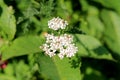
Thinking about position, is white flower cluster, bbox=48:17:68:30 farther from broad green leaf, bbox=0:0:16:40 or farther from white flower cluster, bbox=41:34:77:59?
broad green leaf, bbox=0:0:16:40

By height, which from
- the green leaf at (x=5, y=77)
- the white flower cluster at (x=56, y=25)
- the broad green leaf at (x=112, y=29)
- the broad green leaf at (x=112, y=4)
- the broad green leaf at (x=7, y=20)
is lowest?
the green leaf at (x=5, y=77)

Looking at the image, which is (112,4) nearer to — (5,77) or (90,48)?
(90,48)

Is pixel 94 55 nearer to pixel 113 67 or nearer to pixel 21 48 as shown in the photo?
pixel 21 48

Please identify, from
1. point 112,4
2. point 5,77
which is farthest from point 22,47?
point 112,4

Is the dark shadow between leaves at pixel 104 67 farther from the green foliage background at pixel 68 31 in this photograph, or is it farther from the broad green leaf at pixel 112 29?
the broad green leaf at pixel 112 29

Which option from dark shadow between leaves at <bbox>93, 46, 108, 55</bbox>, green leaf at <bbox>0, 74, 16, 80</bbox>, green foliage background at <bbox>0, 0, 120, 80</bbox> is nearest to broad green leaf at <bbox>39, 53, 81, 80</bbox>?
green foliage background at <bbox>0, 0, 120, 80</bbox>

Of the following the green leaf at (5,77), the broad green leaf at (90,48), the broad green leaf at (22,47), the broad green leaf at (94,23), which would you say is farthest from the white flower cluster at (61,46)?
the broad green leaf at (94,23)

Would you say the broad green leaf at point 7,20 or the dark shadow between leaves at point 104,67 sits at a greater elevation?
the broad green leaf at point 7,20
